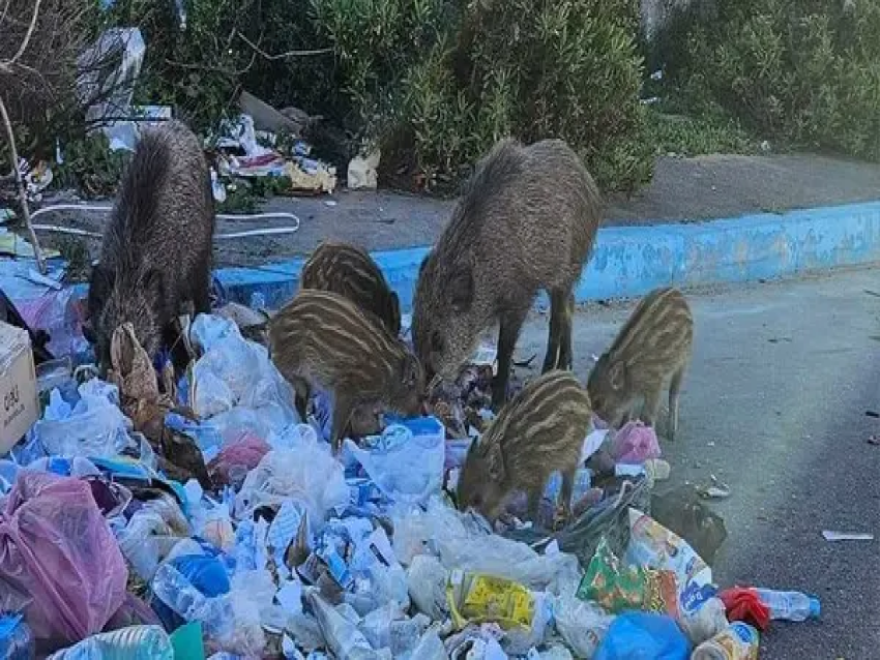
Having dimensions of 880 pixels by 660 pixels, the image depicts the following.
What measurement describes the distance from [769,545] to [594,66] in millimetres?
5314

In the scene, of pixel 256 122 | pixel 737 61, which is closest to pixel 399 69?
pixel 256 122

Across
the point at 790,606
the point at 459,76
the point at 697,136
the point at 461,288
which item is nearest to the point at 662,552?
the point at 790,606

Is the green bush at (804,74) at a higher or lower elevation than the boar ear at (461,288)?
higher

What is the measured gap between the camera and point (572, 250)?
273 inches

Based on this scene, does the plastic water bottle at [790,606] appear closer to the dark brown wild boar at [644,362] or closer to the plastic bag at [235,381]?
the dark brown wild boar at [644,362]

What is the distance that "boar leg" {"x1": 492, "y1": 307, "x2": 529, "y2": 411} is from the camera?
648 cm

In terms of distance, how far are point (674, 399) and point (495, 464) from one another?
5.39 feet

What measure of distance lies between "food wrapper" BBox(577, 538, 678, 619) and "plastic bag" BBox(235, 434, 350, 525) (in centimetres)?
100

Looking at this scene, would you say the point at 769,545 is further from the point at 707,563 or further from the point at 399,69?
the point at 399,69

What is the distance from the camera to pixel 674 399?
21.1ft

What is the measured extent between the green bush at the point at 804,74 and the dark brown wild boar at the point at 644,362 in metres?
7.23

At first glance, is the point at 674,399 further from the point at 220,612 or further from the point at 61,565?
the point at 61,565

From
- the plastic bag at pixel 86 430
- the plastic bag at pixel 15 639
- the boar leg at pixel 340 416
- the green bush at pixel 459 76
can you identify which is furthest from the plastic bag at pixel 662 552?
the green bush at pixel 459 76

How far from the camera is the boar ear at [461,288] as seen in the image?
6324 millimetres
